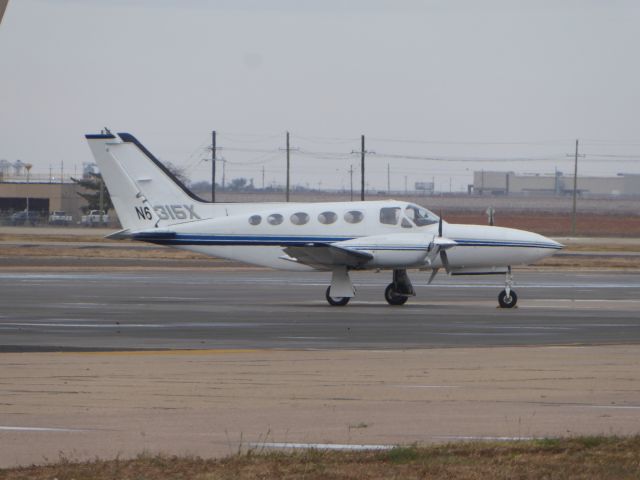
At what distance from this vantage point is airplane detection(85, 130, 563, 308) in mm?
26953

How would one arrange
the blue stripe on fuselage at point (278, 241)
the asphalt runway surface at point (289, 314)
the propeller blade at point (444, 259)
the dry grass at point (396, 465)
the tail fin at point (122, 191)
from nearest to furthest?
the dry grass at point (396, 465) < the asphalt runway surface at point (289, 314) < the propeller blade at point (444, 259) < the blue stripe on fuselage at point (278, 241) < the tail fin at point (122, 191)

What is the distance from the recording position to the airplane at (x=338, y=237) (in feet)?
88.4

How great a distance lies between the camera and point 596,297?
29.6 meters

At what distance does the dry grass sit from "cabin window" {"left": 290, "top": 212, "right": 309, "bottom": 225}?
19242 millimetres

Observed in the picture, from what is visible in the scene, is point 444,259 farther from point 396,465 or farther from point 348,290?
point 396,465

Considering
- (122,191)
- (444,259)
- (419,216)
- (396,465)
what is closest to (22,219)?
(122,191)

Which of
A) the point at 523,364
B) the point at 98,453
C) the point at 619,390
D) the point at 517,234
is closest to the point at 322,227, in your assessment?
the point at 517,234

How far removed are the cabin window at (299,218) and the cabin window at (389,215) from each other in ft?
6.14

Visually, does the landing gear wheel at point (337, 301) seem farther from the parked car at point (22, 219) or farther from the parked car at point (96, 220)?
the parked car at point (22, 219)

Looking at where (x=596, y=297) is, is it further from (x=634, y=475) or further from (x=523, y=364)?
(x=634, y=475)

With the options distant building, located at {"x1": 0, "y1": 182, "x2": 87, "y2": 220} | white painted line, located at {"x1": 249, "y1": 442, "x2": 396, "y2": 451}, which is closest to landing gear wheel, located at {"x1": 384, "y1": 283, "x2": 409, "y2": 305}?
white painted line, located at {"x1": 249, "y1": 442, "x2": 396, "y2": 451}

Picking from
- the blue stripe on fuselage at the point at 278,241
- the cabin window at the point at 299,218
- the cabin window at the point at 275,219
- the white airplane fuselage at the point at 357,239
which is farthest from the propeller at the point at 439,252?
the cabin window at the point at 275,219

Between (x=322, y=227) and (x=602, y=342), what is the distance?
11200 millimetres

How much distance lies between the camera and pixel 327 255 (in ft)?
88.6
